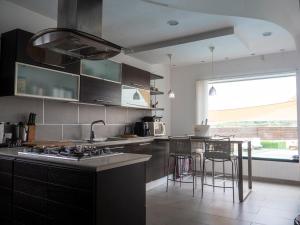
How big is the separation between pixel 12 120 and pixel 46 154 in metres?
1.25

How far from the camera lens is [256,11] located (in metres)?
3.09

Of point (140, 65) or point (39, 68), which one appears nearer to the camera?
point (39, 68)

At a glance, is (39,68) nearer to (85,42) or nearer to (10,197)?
(85,42)

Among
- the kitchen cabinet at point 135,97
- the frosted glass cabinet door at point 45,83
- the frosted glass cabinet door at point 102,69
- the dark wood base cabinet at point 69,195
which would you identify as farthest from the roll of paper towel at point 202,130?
the dark wood base cabinet at point 69,195

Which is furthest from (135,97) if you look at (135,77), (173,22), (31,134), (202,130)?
(31,134)

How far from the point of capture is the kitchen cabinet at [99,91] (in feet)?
12.3

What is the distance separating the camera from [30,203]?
88.0 inches

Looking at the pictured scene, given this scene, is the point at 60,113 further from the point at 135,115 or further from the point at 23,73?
the point at 135,115

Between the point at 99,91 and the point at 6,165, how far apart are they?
1.87 m

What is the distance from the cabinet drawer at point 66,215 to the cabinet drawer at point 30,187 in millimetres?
139

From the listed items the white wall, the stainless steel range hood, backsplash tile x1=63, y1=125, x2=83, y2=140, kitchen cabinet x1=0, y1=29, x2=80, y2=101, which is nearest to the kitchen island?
kitchen cabinet x1=0, y1=29, x2=80, y2=101

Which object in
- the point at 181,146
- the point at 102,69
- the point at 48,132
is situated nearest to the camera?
the point at 48,132

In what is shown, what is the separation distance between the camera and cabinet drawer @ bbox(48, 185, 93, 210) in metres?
1.84

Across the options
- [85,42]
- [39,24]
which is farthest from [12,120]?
[85,42]
